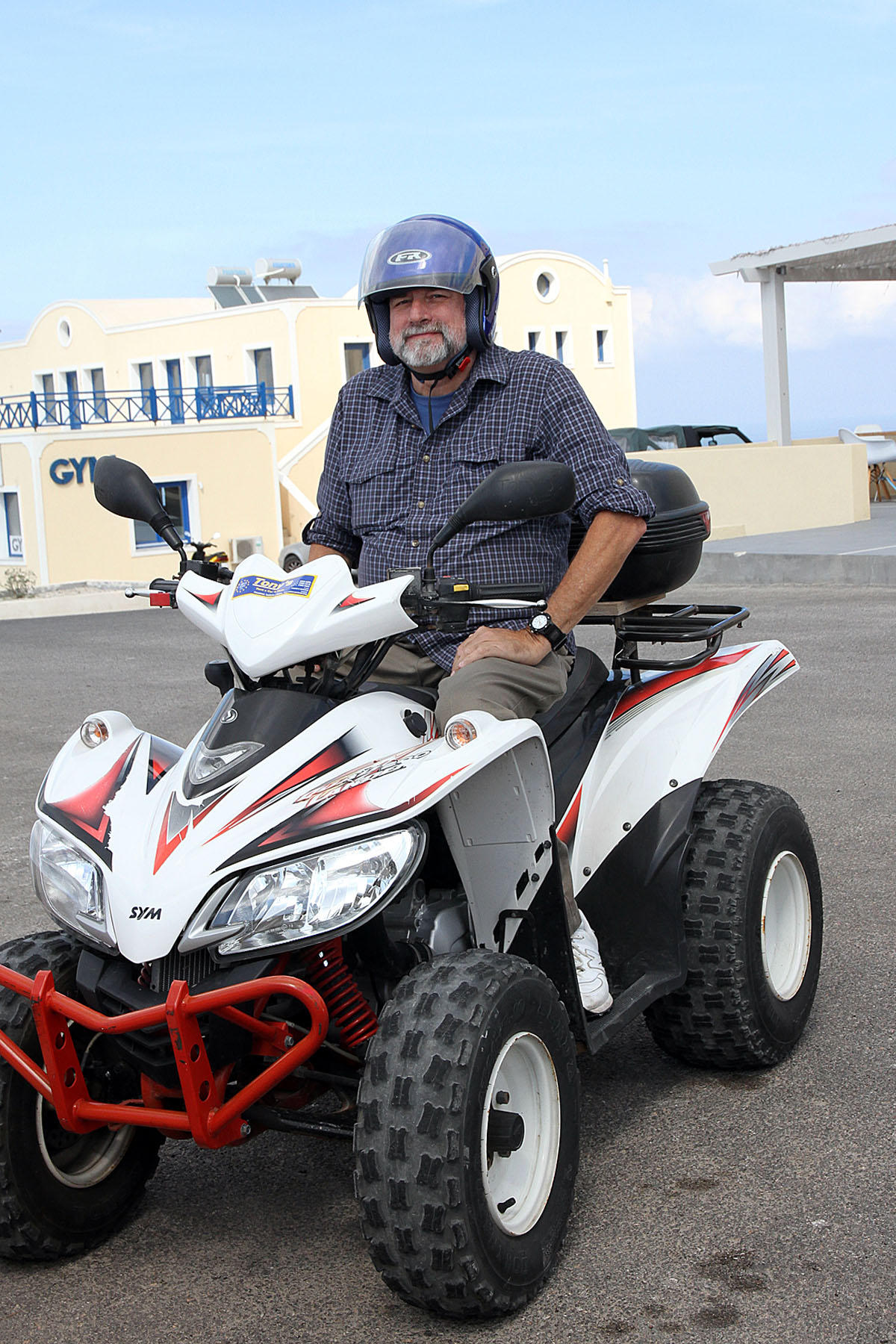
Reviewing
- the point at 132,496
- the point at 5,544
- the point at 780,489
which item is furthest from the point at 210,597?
the point at 5,544

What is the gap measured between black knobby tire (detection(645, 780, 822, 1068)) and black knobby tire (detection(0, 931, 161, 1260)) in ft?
4.47

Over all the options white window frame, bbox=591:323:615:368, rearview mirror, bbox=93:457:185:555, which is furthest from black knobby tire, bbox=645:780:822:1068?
white window frame, bbox=591:323:615:368

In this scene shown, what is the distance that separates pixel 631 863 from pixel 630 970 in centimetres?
26

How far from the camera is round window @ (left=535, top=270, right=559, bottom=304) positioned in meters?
54.1

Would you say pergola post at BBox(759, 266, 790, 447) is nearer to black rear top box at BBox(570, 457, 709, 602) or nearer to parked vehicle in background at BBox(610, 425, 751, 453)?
parked vehicle in background at BBox(610, 425, 751, 453)

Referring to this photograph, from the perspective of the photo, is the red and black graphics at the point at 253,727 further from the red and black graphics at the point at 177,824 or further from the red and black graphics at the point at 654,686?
the red and black graphics at the point at 654,686

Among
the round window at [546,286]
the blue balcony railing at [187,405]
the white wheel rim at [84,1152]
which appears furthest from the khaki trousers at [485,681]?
the round window at [546,286]

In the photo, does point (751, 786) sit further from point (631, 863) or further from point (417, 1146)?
point (417, 1146)

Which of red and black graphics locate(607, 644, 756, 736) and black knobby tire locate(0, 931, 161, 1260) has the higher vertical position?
red and black graphics locate(607, 644, 756, 736)

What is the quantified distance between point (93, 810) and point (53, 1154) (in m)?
0.74

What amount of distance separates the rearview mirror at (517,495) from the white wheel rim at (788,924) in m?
1.57

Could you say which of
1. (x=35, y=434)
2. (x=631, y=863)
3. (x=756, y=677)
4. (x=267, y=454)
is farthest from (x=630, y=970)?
(x=267, y=454)

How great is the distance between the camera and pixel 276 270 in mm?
54688

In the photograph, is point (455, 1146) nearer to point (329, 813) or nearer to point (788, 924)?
point (329, 813)
